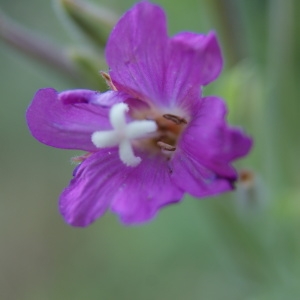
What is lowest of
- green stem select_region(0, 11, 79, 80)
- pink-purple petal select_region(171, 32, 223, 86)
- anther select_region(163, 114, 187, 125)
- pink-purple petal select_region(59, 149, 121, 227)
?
pink-purple petal select_region(59, 149, 121, 227)

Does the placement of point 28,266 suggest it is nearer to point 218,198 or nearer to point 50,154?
point 50,154

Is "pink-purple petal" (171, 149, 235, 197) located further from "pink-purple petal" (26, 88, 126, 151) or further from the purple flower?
"pink-purple petal" (26, 88, 126, 151)

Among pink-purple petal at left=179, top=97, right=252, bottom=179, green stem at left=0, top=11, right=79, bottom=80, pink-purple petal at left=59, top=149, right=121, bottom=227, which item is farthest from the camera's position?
green stem at left=0, top=11, right=79, bottom=80

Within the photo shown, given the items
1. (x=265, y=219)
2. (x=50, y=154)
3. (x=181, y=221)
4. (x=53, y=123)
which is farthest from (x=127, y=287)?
(x=53, y=123)

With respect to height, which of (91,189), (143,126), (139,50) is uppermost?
(139,50)

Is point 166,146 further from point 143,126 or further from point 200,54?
point 200,54

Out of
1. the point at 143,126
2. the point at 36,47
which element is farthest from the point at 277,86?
the point at 143,126

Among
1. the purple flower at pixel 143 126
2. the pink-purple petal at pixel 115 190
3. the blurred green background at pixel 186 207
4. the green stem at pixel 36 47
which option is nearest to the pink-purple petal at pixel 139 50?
the purple flower at pixel 143 126

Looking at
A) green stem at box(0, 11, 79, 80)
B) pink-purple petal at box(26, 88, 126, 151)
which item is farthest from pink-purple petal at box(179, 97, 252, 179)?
green stem at box(0, 11, 79, 80)
